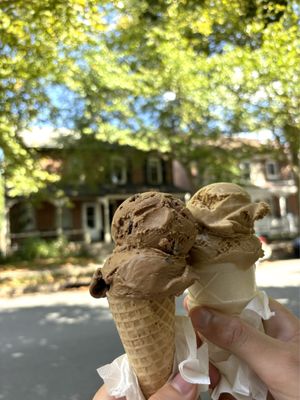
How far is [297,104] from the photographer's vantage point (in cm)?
1263

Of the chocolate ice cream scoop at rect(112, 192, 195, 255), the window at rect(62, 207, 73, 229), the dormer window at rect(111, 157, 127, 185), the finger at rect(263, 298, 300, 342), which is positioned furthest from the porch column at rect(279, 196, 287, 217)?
the chocolate ice cream scoop at rect(112, 192, 195, 255)

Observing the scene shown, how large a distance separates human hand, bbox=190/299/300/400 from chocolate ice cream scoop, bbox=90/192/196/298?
1.14ft

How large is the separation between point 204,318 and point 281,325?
538 mm

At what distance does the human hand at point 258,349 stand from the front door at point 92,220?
2561 cm

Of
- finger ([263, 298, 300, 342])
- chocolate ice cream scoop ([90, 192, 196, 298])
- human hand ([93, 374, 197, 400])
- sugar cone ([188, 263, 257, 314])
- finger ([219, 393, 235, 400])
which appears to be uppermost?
chocolate ice cream scoop ([90, 192, 196, 298])

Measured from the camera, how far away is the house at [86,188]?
906 inches

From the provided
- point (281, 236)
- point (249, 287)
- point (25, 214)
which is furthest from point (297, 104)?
point (25, 214)

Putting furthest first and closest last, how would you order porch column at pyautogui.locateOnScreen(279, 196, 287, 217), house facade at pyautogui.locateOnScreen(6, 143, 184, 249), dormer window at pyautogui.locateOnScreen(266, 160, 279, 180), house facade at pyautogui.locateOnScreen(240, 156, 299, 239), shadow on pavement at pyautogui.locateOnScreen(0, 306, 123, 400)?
1. dormer window at pyautogui.locateOnScreen(266, 160, 279, 180)
2. porch column at pyautogui.locateOnScreen(279, 196, 287, 217)
3. house facade at pyautogui.locateOnScreen(240, 156, 299, 239)
4. house facade at pyautogui.locateOnScreen(6, 143, 184, 249)
5. shadow on pavement at pyautogui.locateOnScreen(0, 306, 123, 400)

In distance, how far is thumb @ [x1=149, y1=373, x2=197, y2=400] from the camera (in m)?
1.65

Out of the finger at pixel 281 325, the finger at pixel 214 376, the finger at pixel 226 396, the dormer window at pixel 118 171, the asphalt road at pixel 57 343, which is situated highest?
the dormer window at pixel 118 171

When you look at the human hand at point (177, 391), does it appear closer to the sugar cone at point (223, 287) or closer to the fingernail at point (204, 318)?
the fingernail at point (204, 318)

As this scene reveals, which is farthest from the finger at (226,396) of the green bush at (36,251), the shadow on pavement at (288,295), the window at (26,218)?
the window at (26,218)

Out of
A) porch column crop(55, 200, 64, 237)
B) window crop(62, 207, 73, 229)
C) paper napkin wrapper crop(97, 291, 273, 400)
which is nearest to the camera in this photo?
paper napkin wrapper crop(97, 291, 273, 400)

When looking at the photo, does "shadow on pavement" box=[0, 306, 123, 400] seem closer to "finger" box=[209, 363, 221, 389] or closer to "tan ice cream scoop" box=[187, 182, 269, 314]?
"finger" box=[209, 363, 221, 389]
